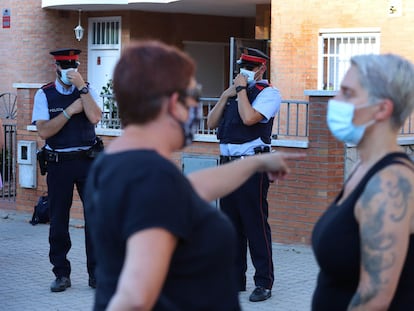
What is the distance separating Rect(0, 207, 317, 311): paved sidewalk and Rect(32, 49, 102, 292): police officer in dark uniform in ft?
0.98

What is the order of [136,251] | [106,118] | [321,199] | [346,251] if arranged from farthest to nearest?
[106,118]
[321,199]
[346,251]
[136,251]

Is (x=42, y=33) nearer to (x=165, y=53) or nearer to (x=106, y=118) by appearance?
(x=106, y=118)

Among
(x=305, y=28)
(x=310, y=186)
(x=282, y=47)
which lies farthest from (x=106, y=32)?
(x=310, y=186)

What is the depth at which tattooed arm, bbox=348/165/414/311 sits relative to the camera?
3.00 metres

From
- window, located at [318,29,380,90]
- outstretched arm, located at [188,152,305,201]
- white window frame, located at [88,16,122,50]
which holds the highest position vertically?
white window frame, located at [88,16,122,50]

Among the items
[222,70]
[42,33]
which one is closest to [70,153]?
[42,33]

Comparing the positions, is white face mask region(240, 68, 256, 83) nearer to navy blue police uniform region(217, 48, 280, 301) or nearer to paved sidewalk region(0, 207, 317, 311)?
navy blue police uniform region(217, 48, 280, 301)

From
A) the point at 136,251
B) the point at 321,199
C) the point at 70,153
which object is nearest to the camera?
the point at 136,251

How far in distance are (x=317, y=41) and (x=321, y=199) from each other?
6.87 m

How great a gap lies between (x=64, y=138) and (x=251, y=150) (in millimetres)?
1623

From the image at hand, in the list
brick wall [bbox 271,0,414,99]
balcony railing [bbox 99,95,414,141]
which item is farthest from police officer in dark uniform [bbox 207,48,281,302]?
brick wall [bbox 271,0,414,99]

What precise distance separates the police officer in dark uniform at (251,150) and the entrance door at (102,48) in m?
13.0

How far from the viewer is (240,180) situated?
336cm

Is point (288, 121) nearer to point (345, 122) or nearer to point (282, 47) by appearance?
point (282, 47)
